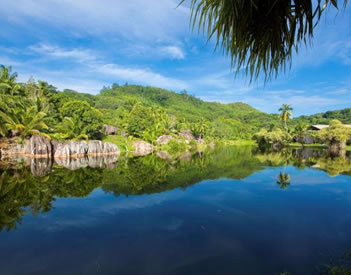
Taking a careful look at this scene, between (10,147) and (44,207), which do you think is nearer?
(44,207)

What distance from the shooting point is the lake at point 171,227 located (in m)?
5.72

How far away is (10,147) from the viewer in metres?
27.9

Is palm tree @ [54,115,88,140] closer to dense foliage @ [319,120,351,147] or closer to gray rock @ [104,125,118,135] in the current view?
gray rock @ [104,125,118,135]

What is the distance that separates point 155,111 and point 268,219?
5610 centimetres

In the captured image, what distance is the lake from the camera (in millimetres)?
5719

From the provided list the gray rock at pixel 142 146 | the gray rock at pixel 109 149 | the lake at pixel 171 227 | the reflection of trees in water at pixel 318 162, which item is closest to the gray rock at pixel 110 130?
the gray rock at pixel 142 146

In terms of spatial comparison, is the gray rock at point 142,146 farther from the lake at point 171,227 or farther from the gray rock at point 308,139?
the gray rock at point 308,139

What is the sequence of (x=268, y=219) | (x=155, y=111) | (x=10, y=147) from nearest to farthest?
1. (x=268, y=219)
2. (x=10, y=147)
3. (x=155, y=111)

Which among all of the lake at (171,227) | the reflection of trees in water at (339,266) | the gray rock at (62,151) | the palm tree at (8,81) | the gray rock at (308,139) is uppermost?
the palm tree at (8,81)

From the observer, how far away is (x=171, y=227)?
816 cm

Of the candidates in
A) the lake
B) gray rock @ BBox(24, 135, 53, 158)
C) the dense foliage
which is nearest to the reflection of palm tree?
the lake

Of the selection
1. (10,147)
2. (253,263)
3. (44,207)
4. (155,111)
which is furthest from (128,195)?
(155,111)

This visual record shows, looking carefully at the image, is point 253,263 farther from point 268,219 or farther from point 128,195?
point 128,195

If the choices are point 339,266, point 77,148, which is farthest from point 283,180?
point 77,148
